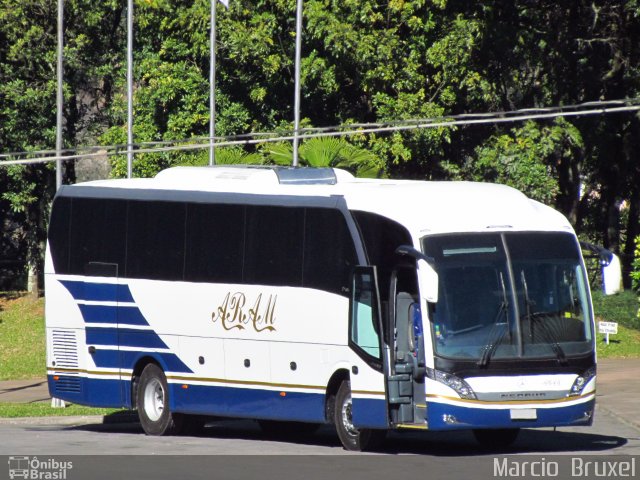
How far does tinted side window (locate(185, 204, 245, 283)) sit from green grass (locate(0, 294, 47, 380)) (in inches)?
642

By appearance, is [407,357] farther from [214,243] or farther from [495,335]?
[214,243]

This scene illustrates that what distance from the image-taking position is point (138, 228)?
20.9 meters

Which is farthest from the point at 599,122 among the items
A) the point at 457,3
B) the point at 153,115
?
the point at 153,115

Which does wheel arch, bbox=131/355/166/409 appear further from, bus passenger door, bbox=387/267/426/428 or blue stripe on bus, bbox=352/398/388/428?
bus passenger door, bbox=387/267/426/428

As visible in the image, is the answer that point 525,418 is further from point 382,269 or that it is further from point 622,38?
point 622,38

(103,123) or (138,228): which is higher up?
(103,123)

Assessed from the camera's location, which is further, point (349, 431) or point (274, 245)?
point (274, 245)

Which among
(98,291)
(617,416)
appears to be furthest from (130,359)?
(617,416)

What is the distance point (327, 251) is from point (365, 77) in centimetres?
1930

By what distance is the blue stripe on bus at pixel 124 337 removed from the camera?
67.1ft

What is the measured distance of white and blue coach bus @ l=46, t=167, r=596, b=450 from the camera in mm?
16578

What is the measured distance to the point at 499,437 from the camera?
60.5ft

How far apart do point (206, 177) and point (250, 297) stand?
2.37 metres

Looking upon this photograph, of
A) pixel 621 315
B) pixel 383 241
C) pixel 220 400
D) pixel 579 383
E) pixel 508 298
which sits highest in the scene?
pixel 383 241
